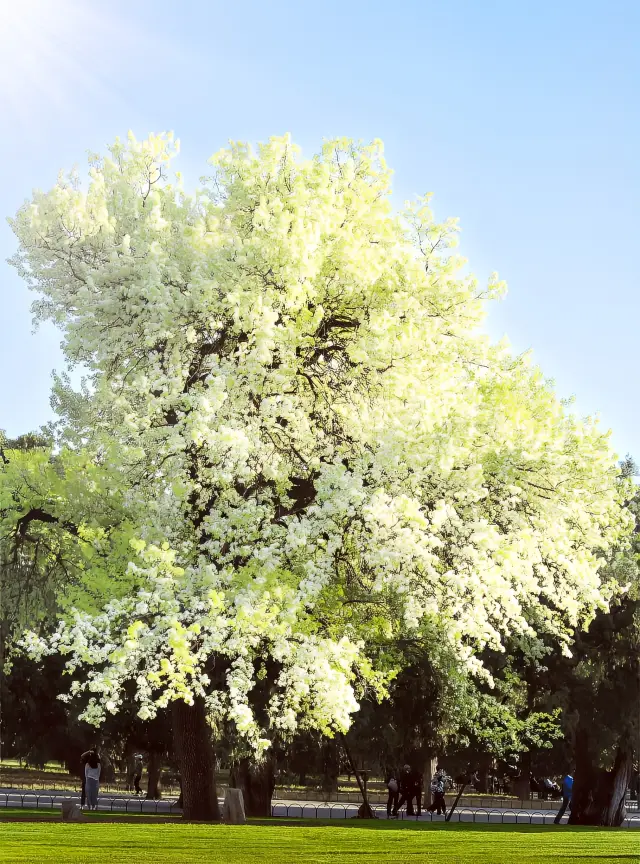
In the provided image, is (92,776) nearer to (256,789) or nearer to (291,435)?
(256,789)

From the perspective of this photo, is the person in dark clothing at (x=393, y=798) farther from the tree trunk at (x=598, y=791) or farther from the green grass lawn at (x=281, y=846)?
the green grass lawn at (x=281, y=846)

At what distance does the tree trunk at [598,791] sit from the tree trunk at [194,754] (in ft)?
53.4

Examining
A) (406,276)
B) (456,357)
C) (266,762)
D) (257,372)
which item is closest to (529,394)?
(456,357)

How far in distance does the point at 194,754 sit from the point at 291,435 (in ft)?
23.0

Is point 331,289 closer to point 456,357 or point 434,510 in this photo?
point 456,357

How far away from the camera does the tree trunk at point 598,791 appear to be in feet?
113

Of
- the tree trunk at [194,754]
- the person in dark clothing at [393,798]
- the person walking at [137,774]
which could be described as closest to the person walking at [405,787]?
the person in dark clothing at [393,798]

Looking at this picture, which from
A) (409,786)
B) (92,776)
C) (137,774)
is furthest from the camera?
(137,774)

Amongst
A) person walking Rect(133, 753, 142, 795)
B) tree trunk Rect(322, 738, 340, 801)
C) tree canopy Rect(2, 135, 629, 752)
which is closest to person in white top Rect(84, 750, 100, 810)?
tree canopy Rect(2, 135, 629, 752)

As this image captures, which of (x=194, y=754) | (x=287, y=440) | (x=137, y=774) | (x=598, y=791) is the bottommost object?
(x=137, y=774)

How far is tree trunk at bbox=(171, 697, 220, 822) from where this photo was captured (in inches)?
843

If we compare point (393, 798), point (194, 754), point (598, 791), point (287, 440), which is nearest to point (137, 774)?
point (393, 798)

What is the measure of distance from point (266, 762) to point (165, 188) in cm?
1567

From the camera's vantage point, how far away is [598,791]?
114ft
